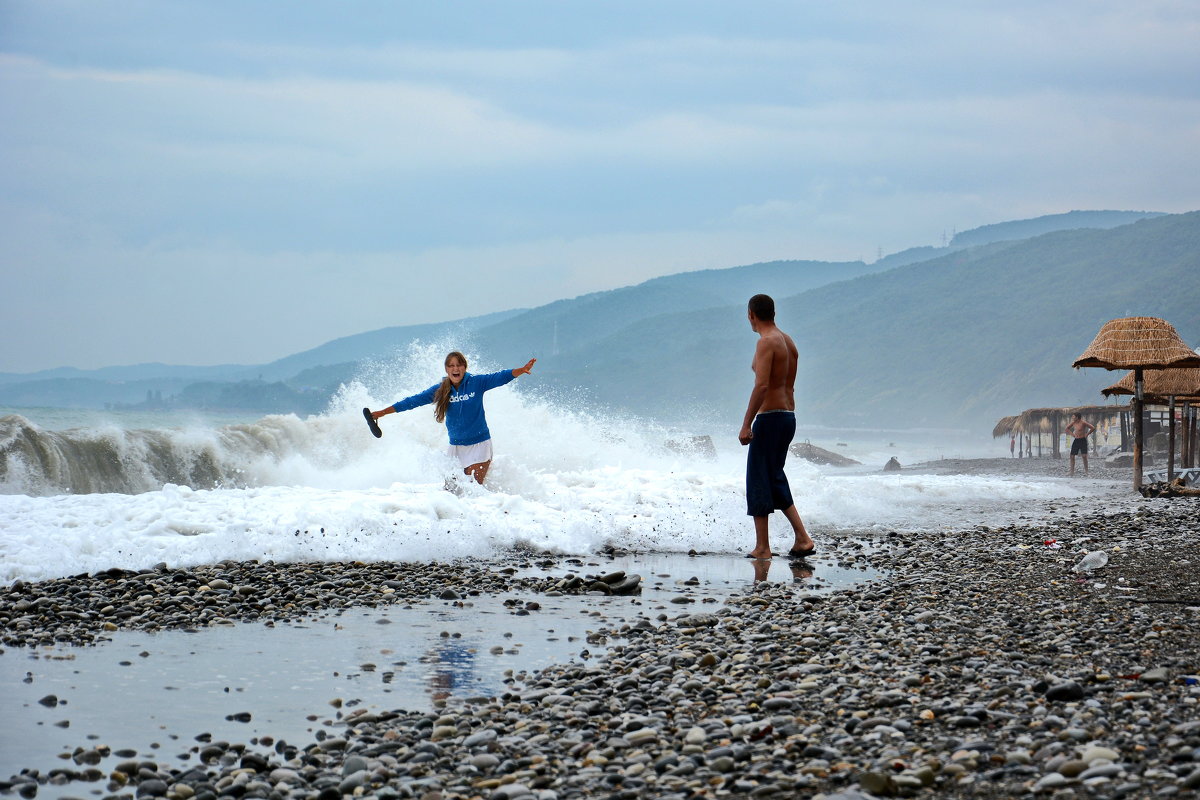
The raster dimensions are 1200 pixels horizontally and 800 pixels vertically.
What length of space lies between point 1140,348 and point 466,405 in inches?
454

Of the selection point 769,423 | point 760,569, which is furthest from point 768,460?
point 760,569

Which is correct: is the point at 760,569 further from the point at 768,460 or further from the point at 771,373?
the point at 771,373

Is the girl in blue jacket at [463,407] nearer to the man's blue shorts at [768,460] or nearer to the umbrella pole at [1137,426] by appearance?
the man's blue shorts at [768,460]

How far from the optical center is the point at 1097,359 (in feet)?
57.3

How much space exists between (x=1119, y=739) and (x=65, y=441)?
766 inches

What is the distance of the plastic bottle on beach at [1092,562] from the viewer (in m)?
8.01

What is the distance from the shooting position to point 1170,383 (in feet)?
78.0

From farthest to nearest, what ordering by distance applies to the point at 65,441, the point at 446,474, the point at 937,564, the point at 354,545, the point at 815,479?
the point at 65,441 < the point at 815,479 < the point at 446,474 < the point at 354,545 < the point at 937,564

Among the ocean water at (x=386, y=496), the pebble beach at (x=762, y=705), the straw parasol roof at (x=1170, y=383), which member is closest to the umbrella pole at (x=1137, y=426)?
the ocean water at (x=386, y=496)

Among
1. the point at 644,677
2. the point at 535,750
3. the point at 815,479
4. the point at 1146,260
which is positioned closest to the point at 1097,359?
the point at 815,479

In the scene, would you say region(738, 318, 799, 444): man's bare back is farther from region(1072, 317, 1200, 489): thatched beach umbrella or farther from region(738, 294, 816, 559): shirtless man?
region(1072, 317, 1200, 489): thatched beach umbrella

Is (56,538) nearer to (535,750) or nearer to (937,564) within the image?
(535,750)

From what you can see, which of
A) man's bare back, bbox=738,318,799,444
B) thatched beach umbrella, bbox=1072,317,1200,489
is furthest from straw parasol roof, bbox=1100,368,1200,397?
man's bare back, bbox=738,318,799,444

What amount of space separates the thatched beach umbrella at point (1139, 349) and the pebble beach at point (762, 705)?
35.0 ft
